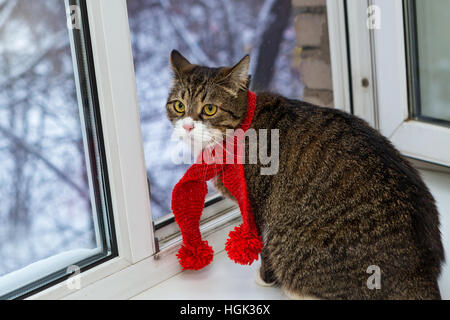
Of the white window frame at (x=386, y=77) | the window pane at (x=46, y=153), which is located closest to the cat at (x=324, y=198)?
the window pane at (x=46, y=153)

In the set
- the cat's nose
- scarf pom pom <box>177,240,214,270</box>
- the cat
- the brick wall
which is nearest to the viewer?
the cat

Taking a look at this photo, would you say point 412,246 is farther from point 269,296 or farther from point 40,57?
point 40,57

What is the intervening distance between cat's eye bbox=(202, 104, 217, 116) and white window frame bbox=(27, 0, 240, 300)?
0.53 feet

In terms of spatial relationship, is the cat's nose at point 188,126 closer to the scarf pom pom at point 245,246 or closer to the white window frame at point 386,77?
the scarf pom pom at point 245,246

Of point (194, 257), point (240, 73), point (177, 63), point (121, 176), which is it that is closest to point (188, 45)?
point (177, 63)

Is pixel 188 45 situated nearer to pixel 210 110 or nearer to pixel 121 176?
pixel 210 110

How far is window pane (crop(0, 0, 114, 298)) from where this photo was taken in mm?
1006

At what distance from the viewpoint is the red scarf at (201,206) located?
1.16 m

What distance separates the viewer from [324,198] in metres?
1.07

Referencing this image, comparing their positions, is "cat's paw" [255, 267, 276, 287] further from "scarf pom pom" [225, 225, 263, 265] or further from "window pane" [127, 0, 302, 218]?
"window pane" [127, 0, 302, 218]

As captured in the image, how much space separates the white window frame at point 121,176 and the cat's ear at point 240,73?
8.9 inches

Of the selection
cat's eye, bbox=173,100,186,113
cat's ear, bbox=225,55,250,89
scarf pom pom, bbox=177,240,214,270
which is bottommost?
scarf pom pom, bbox=177,240,214,270

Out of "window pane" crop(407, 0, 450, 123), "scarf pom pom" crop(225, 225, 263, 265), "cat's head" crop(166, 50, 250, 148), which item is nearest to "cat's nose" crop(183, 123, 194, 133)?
"cat's head" crop(166, 50, 250, 148)
